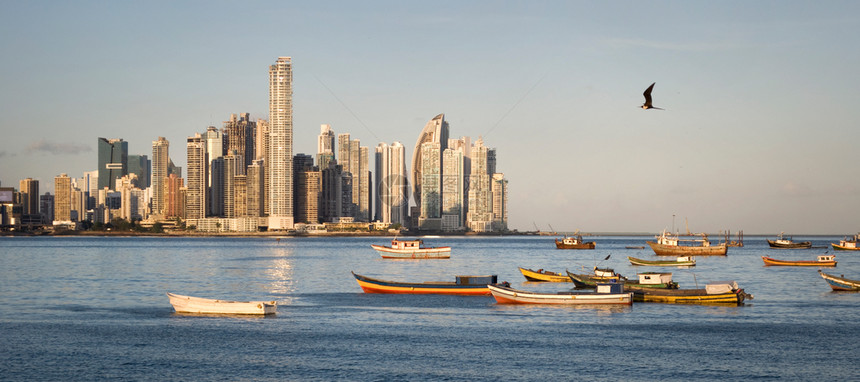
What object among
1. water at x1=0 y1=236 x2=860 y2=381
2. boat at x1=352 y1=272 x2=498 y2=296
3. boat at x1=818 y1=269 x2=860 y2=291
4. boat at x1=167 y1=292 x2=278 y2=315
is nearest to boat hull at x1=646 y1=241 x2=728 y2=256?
water at x1=0 y1=236 x2=860 y2=381

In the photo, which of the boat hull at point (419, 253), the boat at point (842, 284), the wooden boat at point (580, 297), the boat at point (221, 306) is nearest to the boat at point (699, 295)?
the wooden boat at point (580, 297)

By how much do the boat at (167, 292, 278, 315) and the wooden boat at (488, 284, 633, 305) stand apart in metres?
22.5

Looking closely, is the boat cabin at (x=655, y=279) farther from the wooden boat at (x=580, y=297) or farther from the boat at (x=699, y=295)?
the wooden boat at (x=580, y=297)

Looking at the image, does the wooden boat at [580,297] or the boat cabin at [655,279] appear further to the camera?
the boat cabin at [655,279]

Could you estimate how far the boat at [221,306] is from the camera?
227ft

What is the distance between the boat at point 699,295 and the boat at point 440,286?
48.9ft

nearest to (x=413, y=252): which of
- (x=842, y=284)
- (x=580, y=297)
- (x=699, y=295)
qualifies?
(x=842, y=284)

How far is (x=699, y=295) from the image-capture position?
3081 inches

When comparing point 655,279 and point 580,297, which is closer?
point 580,297

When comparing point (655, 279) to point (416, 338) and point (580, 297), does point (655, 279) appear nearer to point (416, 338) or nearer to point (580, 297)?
point (580, 297)

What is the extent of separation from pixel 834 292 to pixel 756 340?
134ft

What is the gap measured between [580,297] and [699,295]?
11828 mm

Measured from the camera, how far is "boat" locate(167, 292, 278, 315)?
227 feet

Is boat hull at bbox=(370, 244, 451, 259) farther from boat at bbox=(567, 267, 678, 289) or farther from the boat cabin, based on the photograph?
the boat cabin
